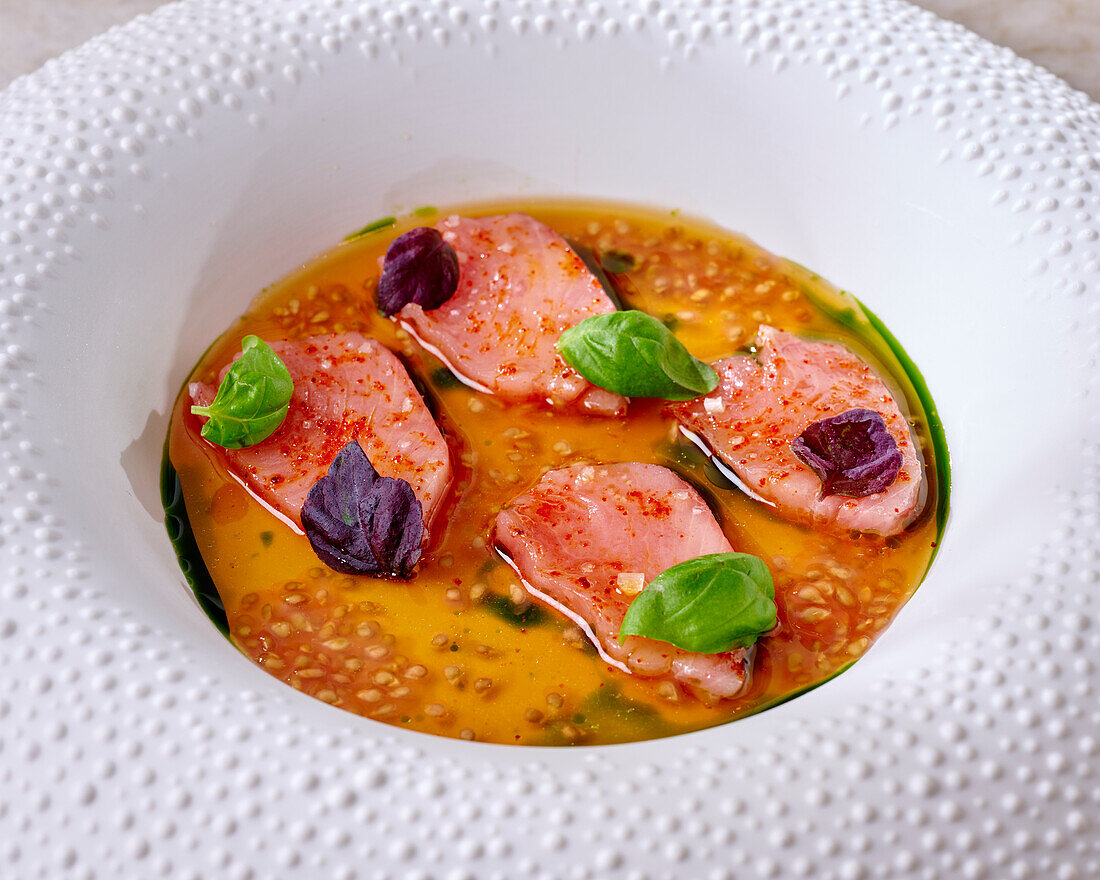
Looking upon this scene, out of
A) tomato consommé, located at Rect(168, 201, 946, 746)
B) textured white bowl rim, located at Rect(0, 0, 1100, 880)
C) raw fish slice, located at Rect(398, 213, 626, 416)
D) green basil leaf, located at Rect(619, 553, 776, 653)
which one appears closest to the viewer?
textured white bowl rim, located at Rect(0, 0, 1100, 880)

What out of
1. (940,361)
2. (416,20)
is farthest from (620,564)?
(416,20)

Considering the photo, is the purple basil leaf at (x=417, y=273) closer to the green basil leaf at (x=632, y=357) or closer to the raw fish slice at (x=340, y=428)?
the raw fish slice at (x=340, y=428)

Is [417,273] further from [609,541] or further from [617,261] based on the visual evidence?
[609,541]

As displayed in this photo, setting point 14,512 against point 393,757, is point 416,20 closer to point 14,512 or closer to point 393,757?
point 14,512

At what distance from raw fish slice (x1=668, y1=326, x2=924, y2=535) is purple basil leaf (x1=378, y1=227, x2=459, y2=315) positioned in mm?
475

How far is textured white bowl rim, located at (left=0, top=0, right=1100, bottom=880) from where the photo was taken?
111 centimetres

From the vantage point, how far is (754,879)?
1.08 metres

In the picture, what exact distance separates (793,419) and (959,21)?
49.5 inches

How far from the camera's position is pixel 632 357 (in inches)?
65.6

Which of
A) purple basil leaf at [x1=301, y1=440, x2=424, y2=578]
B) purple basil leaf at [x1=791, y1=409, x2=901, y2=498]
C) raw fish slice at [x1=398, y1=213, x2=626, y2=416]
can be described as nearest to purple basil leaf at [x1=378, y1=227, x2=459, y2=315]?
raw fish slice at [x1=398, y1=213, x2=626, y2=416]

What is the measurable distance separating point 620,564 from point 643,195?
2.68ft

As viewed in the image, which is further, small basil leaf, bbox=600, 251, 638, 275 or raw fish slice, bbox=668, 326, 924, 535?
small basil leaf, bbox=600, 251, 638, 275

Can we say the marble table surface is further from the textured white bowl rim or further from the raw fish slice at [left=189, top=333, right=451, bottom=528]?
the raw fish slice at [left=189, top=333, right=451, bottom=528]

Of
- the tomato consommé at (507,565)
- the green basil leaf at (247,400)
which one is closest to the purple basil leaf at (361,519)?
the tomato consommé at (507,565)
